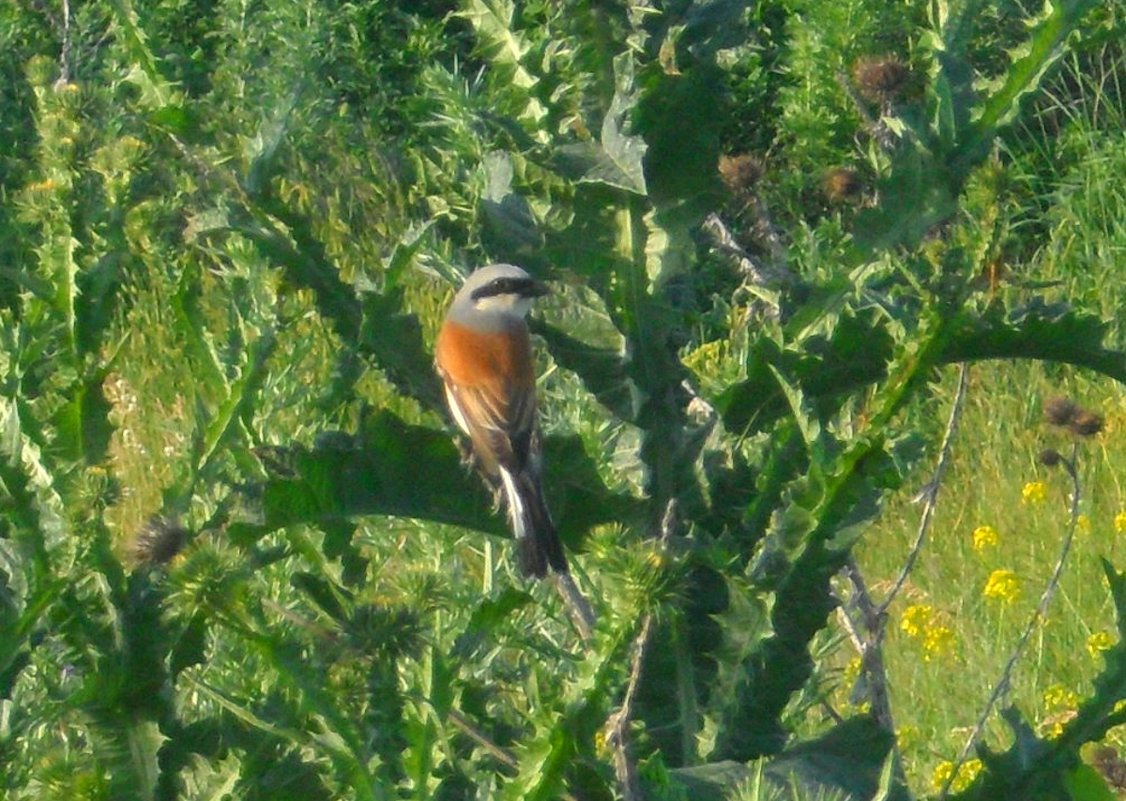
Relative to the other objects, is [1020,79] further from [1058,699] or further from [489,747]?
[1058,699]

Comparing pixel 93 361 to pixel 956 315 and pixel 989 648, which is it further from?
pixel 989 648

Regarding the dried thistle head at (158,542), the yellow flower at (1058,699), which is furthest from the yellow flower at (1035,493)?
the dried thistle head at (158,542)

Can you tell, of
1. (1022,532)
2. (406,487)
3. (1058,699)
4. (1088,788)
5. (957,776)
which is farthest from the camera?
(1022,532)

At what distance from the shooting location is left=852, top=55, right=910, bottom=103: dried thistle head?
2820 mm

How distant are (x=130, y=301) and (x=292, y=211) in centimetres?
576

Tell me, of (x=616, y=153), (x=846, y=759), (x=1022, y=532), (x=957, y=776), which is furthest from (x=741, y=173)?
(x=1022, y=532)

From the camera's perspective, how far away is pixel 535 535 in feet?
8.23

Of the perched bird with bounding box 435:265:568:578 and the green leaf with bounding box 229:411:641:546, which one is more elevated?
the green leaf with bounding box 229:411:641:546

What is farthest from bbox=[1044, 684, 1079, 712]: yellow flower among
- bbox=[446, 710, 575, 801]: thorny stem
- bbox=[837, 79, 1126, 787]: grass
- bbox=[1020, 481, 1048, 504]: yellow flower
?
bbox=[446, 710, 575, 801]: thorny stem

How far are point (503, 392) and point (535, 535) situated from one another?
1107 mm

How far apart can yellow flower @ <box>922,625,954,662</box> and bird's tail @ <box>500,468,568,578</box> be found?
222 cm

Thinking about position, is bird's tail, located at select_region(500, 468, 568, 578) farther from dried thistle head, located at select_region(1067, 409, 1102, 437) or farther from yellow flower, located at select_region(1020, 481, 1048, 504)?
yellow flower, located at select_region(1020, 481, 1048, 504)

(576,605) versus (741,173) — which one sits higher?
(741,173)

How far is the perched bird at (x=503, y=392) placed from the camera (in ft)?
8.20
